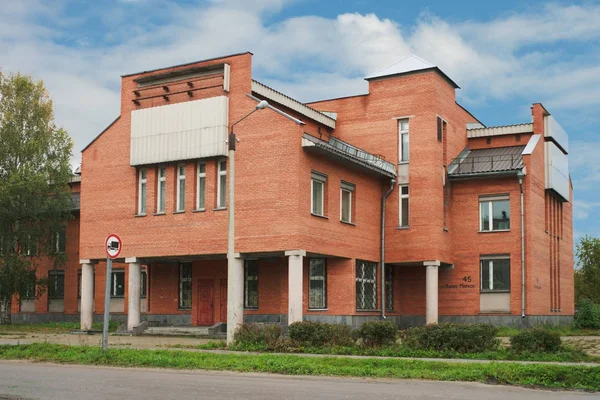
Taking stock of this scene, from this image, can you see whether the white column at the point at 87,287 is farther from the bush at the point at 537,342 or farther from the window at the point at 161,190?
the bush at the point at 537,342

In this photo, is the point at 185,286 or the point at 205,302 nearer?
the point at 205,302

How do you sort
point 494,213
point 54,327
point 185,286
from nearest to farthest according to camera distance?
1. point 185,286
2. point 494,213
3. point 54,327

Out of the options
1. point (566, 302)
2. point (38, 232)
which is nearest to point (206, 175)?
point (38, 232)

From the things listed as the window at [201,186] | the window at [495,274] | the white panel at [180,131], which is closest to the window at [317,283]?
the window at [201,186]

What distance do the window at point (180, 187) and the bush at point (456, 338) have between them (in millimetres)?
15464

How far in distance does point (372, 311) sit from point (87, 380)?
75.1 ft

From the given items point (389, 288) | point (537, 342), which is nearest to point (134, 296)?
point (389, 288)

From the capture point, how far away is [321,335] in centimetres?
2427

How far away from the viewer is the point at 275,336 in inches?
958

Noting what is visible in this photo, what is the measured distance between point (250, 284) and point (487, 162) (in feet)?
45.6

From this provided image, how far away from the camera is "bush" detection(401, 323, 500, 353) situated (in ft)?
71.1

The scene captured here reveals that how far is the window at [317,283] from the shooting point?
34344 mm

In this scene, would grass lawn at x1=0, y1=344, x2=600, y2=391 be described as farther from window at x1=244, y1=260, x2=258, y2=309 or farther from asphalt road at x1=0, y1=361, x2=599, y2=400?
window at x1=244, y1=260, x2=258, y2=309

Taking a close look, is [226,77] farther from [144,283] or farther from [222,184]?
[144,283]
